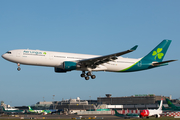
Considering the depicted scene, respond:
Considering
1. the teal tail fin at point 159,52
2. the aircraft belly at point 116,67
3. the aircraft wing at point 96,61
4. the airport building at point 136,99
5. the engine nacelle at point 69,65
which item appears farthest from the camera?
the airport building at point 136,99

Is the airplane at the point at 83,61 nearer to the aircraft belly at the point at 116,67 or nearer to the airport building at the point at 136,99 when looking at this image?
the aircraft belly at the point at 116,67

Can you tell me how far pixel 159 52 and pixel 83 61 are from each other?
20.9 metres

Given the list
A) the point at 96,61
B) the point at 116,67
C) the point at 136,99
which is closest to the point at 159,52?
the point at 116,67

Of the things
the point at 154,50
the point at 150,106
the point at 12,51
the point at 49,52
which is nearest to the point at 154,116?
the point at 154,50

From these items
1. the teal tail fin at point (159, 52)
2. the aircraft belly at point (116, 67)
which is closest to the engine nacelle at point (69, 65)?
the aircraft belly at point (116, 67)

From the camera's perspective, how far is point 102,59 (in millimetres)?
47531

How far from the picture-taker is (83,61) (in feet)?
156

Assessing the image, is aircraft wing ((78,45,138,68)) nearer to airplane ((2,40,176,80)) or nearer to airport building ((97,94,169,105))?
airplane ((2,40,176,80))

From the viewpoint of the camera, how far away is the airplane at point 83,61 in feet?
150

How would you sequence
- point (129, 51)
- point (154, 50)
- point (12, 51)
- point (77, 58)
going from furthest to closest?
point (154, 50), point (77, 58), point (12, 51), point (129, 51)

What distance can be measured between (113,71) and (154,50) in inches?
501

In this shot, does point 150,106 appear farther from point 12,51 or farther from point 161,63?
point 12,51

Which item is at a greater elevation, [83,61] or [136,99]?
[83,61]

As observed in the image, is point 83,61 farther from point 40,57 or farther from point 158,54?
point 158,54
